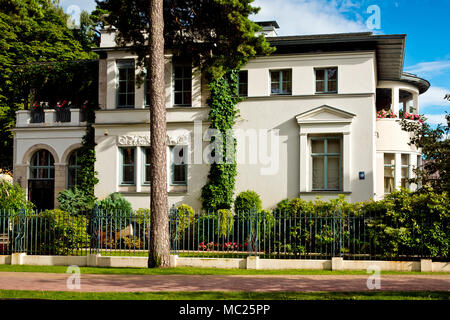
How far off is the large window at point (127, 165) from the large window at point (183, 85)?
3.33 metres

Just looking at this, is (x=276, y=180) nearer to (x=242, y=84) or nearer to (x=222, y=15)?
(x=242, y=84)

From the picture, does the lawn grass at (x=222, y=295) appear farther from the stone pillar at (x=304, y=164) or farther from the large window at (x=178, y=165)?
the large window at (x=178, y=165)

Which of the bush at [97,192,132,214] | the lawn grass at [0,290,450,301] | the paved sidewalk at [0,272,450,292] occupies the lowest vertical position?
the paved sidewalk at [0,272,450,292]

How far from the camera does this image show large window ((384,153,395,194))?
25.5m

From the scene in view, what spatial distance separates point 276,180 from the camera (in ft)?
77.8

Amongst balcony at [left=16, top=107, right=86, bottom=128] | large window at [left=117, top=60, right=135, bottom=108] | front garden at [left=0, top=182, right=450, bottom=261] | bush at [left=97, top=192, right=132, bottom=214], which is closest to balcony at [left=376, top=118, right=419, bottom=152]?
front garden at [left=0, top=182, right=450, bottom=261]

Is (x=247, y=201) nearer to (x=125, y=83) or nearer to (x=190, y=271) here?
(x=190, y=271)

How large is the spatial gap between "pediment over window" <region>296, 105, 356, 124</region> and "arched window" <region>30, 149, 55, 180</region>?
13.6m

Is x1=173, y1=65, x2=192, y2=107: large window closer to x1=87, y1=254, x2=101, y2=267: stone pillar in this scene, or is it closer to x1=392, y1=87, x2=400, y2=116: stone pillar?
x1=87, y1=254, x2=101, y2=267: stone pillar

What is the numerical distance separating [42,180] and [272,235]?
14.6 metres

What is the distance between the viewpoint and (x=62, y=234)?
723 inches

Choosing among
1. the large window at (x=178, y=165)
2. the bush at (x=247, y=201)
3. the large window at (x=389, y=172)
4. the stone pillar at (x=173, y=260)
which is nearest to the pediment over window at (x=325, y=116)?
the bush at (x=247, y=201)

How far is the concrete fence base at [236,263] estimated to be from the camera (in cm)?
1614
